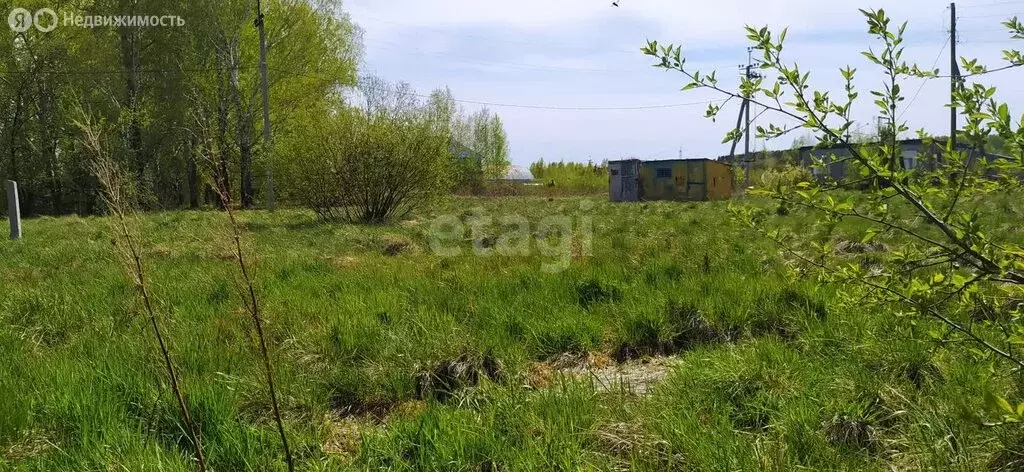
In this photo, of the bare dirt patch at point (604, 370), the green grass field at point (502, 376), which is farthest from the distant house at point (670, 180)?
the bare dirt patch at point (604, 370)

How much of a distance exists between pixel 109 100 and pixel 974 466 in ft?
84.7

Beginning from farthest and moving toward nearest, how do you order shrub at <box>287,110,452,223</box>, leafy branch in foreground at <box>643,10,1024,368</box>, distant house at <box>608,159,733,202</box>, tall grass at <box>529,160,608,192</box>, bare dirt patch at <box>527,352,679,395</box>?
tall grass at <box>529,160,608,192</box>
distant house at <box>608,159,733,202</box>
shrub at <box>287,110,452,223</box>
bare dirt patch at <box>527,352,679,395</box>
leafy branch in foreground at <box>643,10,1024,368</box>

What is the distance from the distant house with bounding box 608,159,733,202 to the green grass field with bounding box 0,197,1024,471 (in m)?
24.4

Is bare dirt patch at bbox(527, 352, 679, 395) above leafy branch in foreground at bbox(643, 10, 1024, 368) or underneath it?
underneath

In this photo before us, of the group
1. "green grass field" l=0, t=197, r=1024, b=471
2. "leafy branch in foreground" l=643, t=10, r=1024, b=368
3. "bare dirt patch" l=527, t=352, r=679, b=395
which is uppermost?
"leafy branch in foreground" l=643, t=10, r=1024, b=368

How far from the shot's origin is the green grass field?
2.51m

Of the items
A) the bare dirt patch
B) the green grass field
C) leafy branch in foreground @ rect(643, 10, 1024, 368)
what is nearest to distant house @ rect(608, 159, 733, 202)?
the green grass field

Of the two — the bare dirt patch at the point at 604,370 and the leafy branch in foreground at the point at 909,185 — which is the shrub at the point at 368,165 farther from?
the leafy branch in foreground at the point at 909,185

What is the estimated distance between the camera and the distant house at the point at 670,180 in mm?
29750

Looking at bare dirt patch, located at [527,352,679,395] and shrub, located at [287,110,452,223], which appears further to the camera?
shrub, located at [287,110,452,223]

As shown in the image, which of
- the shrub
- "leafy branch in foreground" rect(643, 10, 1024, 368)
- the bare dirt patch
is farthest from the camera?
the shrub

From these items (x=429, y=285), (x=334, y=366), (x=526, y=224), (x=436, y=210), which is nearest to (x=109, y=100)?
(x=436, y=210)

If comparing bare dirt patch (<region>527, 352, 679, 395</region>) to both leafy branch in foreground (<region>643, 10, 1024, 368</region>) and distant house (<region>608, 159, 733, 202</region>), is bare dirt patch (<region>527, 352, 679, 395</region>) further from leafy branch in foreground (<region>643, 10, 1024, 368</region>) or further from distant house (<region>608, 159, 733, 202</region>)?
distant house (<region>608, 159, 733, 202</region>)

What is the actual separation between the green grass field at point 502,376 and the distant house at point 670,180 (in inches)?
960
